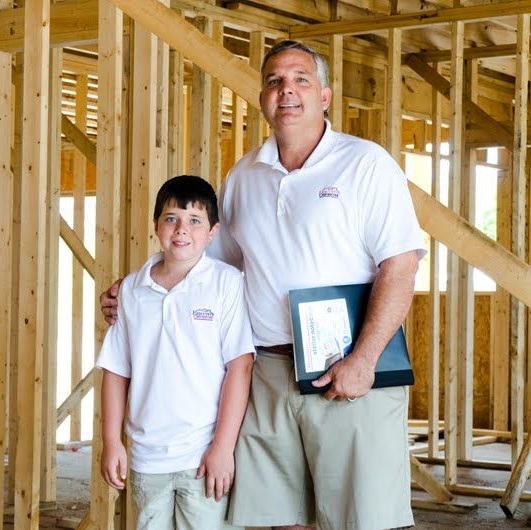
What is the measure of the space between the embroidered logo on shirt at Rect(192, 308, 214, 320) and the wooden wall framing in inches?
25.5

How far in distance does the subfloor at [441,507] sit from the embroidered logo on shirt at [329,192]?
11.2ft

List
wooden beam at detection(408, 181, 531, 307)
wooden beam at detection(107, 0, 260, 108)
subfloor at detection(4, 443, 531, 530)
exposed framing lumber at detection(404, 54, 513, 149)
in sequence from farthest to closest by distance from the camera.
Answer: exposed framing lumber at detection(404, 54, 513, 149), subfloor at detection(4, 443, 531, 530), wooden beam at detection(107, 0, 260, 108), wooden beam at detection(408, 181, 531, 307)

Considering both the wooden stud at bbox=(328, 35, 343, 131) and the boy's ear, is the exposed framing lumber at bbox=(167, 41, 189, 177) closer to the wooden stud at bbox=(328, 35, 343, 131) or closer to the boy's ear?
the wooden stud at bbox=(328, 35, 343, 131)

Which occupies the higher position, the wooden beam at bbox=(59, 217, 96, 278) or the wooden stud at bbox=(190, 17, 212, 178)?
the wooden stud at bbox=(190, 17, 212, 178)

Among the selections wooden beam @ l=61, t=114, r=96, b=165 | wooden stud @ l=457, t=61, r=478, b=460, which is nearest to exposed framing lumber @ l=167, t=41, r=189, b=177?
wooden beam @ l=61, t=114, r=96, b=165

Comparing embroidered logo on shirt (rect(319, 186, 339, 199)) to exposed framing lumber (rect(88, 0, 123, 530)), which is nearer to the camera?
embroidered logo on shirt (rect(319, 186, 339, 199))

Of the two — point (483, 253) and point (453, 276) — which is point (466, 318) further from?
point (483, 253)

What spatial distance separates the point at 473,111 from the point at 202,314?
17.6ft

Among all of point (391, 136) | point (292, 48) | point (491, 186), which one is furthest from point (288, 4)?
point (491, 186)

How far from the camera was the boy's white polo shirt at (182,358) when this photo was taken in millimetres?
2496

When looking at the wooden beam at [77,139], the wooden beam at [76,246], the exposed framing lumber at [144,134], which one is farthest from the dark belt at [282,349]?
the wooden beam at [77,139]

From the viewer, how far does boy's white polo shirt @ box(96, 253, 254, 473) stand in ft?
8.19

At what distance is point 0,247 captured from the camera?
169 inches

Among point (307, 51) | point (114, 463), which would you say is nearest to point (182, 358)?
point (114, 463)
